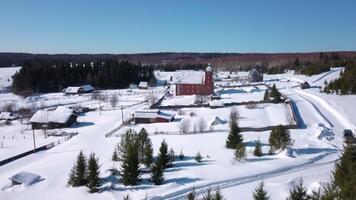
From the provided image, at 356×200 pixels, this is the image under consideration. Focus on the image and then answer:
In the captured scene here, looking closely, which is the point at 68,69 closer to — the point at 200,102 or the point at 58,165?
the point at 200,102

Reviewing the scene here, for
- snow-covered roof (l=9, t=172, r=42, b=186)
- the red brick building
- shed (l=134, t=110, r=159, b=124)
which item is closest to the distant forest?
the red brick building

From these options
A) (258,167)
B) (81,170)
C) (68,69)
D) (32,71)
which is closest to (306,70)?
(68,69)

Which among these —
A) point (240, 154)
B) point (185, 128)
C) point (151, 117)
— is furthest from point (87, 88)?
point (240, 154)

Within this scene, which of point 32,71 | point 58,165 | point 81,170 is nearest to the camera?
point 81,170

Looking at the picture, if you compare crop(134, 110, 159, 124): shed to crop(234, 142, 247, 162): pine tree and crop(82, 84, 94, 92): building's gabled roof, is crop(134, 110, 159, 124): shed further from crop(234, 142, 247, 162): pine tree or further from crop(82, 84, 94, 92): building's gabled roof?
crop(82, 84, 94, 92): building's gabled roof

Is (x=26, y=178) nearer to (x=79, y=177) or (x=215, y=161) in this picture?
(x=79, y=177)

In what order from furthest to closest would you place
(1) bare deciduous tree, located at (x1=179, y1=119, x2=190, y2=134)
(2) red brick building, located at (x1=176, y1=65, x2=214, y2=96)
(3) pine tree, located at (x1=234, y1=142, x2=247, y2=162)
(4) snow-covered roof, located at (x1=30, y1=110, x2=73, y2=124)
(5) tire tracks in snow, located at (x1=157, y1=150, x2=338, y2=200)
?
(2) red brick building, located at (x1=176, y1=65, x2=214, y2=96), (4) snow-covered roof, located at (x1=30, y1=110, x2=73, y2=124), (1) bare deciduous tree, located at (x1=179, y1=119, x2=190, y2=134), (3) pine tree, located at (x1=234, y1=142, x2=247, y2=162), (5) tire tracks in snow, located at (x1=157, y1=150, x2=338, y2=200)
